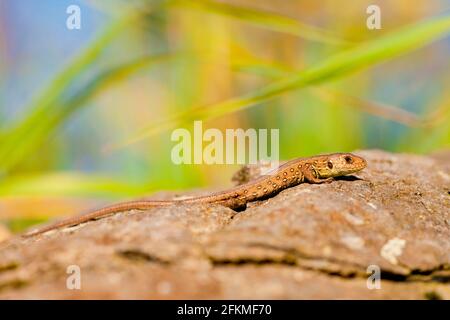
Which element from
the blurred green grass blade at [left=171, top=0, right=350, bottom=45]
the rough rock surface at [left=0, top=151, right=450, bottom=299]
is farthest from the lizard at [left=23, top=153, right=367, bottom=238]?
the blurred green grass blade at [left=171, top=0, right=350, bottom=45]

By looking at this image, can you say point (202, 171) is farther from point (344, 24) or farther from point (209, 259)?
point (209, 259)

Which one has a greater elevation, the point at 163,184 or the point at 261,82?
the point at 261,82

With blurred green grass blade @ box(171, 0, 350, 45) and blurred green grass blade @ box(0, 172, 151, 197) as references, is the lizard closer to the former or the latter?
blurred green grass blade @ box(0, 172, 151, 197)

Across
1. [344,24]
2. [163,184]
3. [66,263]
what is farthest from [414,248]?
[344,24]

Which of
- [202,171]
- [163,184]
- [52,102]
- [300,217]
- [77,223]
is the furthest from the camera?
[202,171]

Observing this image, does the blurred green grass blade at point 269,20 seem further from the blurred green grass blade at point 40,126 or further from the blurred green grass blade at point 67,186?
the blurred green grass blade at point 67,186

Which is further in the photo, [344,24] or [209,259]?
[344,24]

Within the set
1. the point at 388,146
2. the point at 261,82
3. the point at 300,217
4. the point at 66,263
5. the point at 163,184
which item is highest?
Result: the point at 261,82

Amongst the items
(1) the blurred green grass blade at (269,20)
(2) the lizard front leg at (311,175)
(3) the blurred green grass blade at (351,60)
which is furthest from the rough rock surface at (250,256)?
(1) the blurred green grass blade at (269,20)
